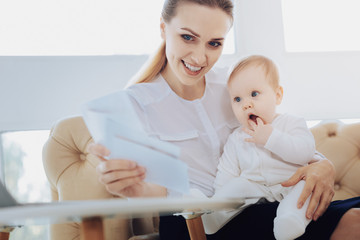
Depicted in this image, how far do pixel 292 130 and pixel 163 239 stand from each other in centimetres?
57

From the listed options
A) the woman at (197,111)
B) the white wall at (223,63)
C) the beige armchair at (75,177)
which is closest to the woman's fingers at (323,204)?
the woman at (197,111)

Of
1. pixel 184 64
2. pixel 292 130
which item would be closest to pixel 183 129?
pixel 184 64

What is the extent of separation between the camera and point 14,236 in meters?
2.07

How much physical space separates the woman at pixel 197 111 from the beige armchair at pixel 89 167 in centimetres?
35

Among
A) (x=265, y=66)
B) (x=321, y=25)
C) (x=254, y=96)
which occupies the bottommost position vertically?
(x=254, y=96)

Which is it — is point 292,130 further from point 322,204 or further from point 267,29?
point 267,29

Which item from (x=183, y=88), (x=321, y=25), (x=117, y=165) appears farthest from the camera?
(x=321, y=25)

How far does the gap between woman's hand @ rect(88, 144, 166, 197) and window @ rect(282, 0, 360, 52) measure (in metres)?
1.63

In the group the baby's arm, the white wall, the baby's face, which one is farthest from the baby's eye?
the white wall

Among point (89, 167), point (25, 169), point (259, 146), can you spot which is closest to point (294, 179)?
point (259, 146)

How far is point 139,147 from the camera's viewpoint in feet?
2.61

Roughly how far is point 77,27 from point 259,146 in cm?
133

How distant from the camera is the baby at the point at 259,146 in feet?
3.96

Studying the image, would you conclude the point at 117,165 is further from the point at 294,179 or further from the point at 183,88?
the point at 183,88
